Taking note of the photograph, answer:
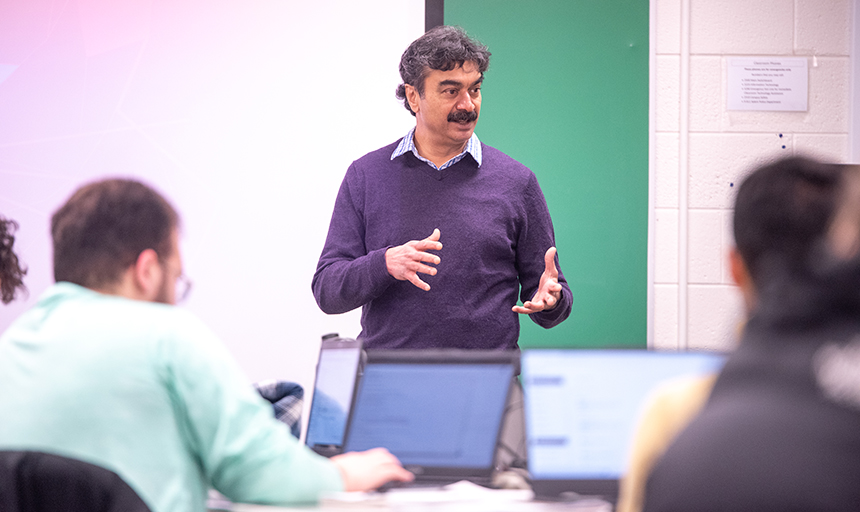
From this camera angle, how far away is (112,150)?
2758 mm

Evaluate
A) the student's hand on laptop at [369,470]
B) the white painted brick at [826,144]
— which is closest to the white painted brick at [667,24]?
the white painted brick at [826,144]

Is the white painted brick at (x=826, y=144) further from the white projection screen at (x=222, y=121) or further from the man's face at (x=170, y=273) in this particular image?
the man's face at (x=170, y=273)

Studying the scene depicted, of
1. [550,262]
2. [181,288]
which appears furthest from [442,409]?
[550,262]

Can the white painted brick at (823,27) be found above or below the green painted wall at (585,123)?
above

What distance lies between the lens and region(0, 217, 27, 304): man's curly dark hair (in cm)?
259

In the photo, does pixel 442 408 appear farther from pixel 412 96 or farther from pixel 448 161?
pixel 412 96

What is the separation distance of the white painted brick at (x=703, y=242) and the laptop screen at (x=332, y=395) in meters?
1.81

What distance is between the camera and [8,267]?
2613mm

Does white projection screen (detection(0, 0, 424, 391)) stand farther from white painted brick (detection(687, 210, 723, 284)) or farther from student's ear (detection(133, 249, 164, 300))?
student's ear (detection(133, 249, 164, 300))

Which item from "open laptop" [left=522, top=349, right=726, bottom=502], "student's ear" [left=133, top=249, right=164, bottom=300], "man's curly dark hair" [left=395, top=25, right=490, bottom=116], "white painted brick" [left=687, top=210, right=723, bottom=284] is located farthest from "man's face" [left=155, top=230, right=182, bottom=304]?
"white painted brick" [left=687, top=210, right=723, bottom=284]

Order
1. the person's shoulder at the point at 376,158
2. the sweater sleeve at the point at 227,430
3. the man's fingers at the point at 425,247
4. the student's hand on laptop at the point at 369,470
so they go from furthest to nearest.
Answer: the person's shoulder at the point at 376,158
the man's fingers at the point at 425,247
the student's hand on laptop at the point at 369,470
the sweater sleeve at the point at 227,430

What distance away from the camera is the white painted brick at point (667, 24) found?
2.78 meters

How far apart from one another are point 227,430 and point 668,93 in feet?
7.54

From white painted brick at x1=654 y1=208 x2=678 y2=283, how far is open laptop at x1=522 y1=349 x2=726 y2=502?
1582mm
